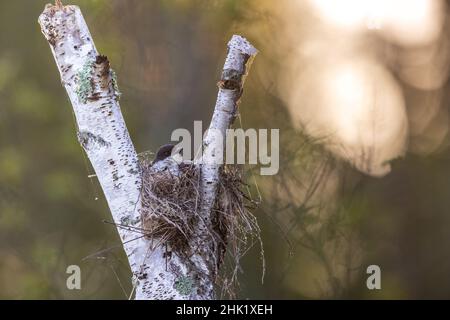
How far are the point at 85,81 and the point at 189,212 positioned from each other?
0.58 m

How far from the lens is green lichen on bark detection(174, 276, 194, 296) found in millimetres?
2506

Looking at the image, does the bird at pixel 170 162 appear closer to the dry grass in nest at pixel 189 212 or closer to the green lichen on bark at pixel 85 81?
the dry grass in nest at pixel 189 212

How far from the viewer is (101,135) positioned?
267 cm

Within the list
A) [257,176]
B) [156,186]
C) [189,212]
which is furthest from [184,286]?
[257,176]

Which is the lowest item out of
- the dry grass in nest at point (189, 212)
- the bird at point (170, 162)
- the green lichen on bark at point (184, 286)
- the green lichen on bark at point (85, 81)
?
the green lichen on bark at point (184, 286)

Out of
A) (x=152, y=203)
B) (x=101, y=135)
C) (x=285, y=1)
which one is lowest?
(x=152, y=203)

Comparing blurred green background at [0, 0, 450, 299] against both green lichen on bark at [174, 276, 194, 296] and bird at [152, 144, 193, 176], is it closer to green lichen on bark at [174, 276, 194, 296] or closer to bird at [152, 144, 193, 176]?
bird at [152, 144, 193, 176]

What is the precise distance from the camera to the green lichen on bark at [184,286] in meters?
2.51

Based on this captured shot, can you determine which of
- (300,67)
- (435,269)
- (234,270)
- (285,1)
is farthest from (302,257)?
(234,270)

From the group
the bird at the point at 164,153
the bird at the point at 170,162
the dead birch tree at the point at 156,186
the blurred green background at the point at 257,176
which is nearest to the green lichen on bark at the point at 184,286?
the dead birch tree at the point at 156,186

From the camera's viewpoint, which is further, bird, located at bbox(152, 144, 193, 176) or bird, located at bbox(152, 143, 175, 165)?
bird, located at bbox(152, 143, 175, 165)

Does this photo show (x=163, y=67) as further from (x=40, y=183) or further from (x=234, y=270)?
(x=234, y=270)

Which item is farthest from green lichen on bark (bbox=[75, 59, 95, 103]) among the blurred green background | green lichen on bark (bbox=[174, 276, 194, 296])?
the blurred green background

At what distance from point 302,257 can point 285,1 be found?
2234 mm
